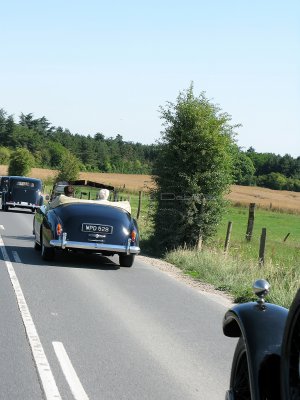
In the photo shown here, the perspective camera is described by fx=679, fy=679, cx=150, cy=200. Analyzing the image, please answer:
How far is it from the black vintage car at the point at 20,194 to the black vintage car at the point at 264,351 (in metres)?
31.0

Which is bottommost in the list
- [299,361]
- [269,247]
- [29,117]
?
[269,247]

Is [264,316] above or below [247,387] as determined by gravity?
above

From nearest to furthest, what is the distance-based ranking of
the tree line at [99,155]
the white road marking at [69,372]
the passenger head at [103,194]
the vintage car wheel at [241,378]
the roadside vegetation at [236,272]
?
the vintage car wheel at [241,378]
the white road marking at [69,372]
the roadside vegetation at [236,272]
the passenger head at [103,194]
the tree line at [99,155]

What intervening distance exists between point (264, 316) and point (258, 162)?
15264 cm

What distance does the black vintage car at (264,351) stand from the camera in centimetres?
335

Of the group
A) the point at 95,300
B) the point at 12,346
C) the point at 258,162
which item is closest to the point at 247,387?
the point at 12,346

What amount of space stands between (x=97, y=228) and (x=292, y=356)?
32.8 feet

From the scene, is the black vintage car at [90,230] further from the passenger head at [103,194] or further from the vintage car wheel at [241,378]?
the vintage car wheel at [241,378]

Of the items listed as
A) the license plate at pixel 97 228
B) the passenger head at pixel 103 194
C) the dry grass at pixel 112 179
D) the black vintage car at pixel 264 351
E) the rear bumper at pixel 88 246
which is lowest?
the dry grass at pixel 112 179

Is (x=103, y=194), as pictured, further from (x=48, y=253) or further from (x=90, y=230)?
(x=48, y=253)

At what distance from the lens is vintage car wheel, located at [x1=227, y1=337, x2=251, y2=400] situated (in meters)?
4.16

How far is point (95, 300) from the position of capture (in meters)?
9.57

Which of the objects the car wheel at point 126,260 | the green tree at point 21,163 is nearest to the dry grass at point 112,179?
the green tree at point 21,163

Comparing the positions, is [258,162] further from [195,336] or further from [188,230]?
[195,336]
